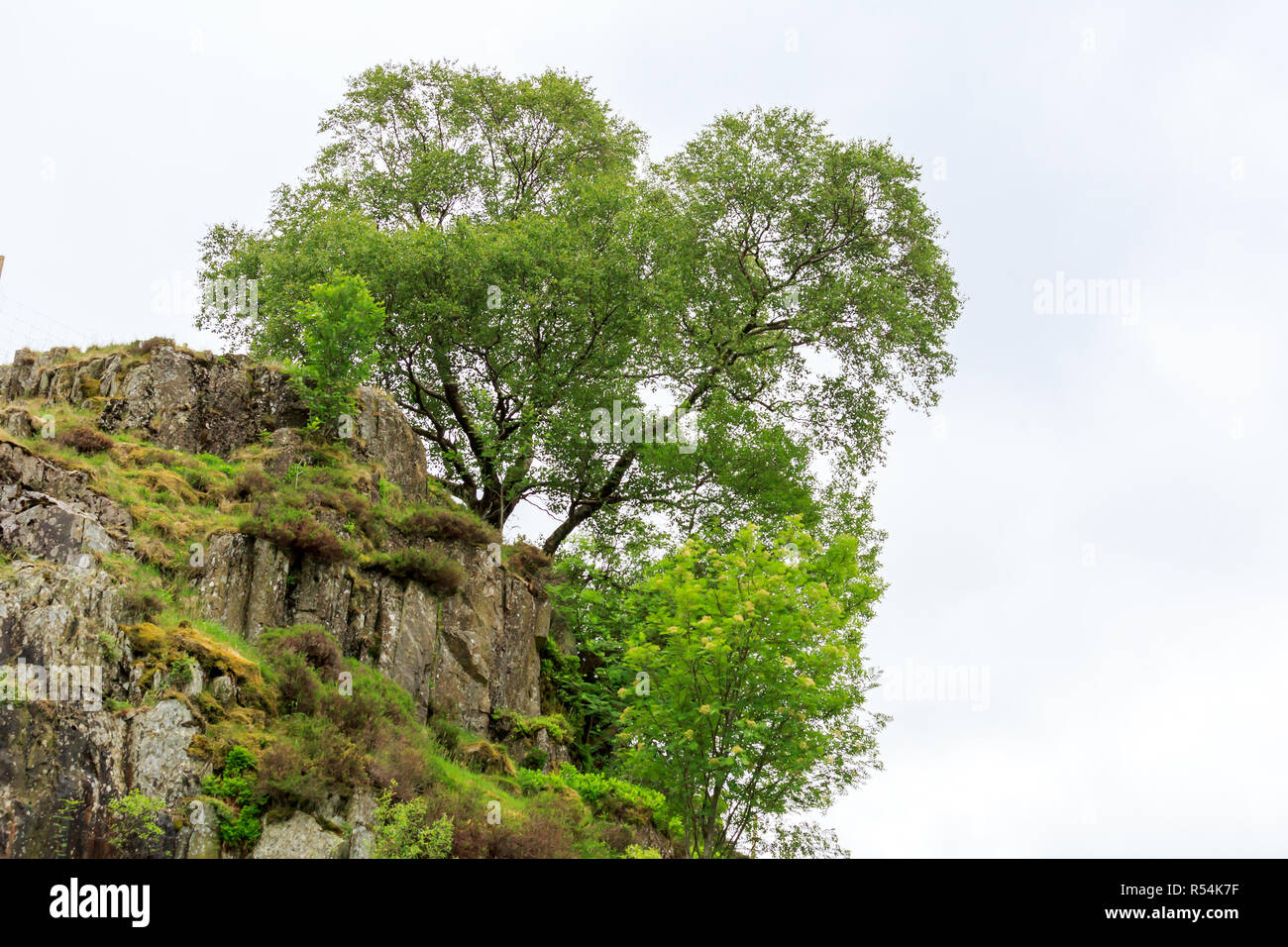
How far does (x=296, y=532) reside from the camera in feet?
70.9

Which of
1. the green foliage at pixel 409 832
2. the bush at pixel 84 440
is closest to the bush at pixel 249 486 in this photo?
the bush at pixel 84 440

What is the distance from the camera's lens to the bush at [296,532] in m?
21.3

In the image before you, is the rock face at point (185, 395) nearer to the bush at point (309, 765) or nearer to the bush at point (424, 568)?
the bush at point (424, 568)

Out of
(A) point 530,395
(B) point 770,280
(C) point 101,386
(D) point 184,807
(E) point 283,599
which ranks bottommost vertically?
(D) point 184,807

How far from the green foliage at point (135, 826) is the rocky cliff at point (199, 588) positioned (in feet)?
0.45

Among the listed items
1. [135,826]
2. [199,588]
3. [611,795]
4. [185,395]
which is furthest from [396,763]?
[185,395]

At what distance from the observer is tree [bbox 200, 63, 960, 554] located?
108 ft

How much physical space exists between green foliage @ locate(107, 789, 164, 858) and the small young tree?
12.1 metres

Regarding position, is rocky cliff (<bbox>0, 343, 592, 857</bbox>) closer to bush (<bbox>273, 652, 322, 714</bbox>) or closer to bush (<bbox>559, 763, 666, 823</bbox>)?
bush (<bbox>273, 652, 322, 714</bbox>)

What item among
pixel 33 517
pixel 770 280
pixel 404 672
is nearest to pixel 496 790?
pixel 404 672

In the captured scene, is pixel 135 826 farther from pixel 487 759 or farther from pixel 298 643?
pixel 487 759

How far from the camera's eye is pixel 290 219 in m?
39.3
